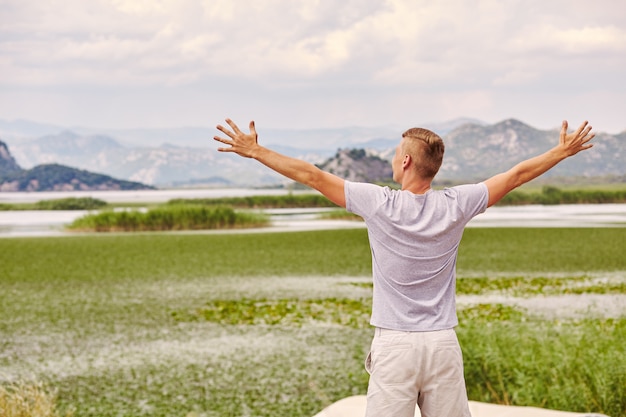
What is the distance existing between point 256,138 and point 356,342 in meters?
6.22

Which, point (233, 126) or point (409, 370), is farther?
point (233, 126)

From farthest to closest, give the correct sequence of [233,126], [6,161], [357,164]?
[6,161], [357,164], [233,126]

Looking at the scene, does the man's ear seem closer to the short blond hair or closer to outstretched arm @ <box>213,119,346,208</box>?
the short blond hair

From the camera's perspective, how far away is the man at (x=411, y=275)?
8.64 ft

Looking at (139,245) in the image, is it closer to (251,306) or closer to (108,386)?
(251,306)

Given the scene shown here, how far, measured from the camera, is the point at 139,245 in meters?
23.0

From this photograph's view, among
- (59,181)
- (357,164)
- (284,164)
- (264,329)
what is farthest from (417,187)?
(59,181)

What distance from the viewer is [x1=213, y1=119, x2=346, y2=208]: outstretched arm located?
8.73 feet

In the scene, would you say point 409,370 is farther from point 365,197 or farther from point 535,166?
point 535,166

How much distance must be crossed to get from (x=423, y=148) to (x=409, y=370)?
680mm

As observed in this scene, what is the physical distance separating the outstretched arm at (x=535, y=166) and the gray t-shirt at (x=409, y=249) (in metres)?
0.18

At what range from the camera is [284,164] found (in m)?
2.72

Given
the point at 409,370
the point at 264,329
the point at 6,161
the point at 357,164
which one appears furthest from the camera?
the point at 6,161

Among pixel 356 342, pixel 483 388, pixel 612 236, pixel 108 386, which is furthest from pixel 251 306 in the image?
pixel 612 236
